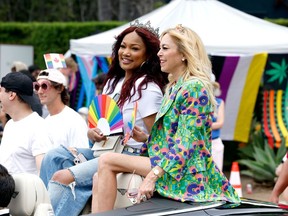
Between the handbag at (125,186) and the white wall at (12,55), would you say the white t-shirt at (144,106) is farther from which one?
the white wall at (12,55)

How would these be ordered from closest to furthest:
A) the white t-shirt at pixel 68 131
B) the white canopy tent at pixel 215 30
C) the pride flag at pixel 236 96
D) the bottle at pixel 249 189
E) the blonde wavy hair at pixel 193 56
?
the blonde wavy hair at pixel 193 56, the white t-shirt at pixel 68 131, the white canopy tent at pixel 215 30, the bottle at pixel 249 189, the pride flag at pixel 236 96

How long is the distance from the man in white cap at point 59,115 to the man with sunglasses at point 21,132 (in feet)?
1.13

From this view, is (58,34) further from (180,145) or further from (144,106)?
(180,145)

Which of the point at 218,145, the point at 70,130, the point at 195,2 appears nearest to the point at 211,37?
the point at 195,2

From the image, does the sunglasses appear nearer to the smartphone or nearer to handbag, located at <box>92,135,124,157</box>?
the smartphone

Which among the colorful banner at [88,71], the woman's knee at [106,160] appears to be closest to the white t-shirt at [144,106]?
the woman's knee at [106,160]

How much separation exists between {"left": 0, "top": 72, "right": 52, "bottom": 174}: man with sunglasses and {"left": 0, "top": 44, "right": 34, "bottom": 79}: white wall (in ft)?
38.0

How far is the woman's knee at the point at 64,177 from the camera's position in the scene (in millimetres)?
5589

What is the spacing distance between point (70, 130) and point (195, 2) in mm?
6143

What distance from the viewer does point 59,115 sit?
7.17 m

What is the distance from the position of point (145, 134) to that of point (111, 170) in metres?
0.39

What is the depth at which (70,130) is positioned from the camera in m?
7.00

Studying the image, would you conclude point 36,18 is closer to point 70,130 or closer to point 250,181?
point 250,181

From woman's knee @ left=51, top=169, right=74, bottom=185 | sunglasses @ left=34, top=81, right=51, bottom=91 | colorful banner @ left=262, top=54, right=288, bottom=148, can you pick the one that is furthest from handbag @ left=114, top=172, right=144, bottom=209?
colorful banner @ left=262, top=54, right=288, bottom=148
